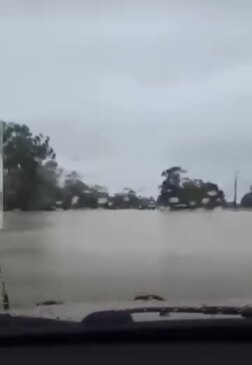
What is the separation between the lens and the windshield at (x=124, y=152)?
4.43m

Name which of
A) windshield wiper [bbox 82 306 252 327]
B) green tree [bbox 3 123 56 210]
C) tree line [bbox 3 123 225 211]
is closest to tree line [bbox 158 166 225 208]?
tree line [bbox 3 123 225 211]

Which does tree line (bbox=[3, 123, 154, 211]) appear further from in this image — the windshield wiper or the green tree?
the windshield wiper

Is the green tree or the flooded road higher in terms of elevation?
the green tree

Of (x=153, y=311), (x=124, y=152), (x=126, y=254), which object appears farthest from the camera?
(x=126, y=254)

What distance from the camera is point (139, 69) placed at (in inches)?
178

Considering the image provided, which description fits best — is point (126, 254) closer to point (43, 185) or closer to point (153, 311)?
point (43, 185)

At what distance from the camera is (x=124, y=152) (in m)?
4.69

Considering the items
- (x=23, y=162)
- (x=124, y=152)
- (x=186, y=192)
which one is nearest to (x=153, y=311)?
Result: (x=124, y=152)

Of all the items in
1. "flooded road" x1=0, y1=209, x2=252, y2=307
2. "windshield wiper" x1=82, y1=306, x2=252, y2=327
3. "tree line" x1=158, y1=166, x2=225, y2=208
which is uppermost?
"tree line" x1=158, y1=166, x2=225, y2=208

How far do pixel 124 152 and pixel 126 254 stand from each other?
27.5 inches

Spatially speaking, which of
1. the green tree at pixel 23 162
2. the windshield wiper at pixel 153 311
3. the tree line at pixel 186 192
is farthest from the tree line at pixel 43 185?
the windshield wiper at pixel 153 311

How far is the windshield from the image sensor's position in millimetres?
4430

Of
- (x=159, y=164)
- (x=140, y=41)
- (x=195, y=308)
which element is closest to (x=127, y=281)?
(x=159, y=164)

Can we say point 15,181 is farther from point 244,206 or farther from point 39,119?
point 244,206
